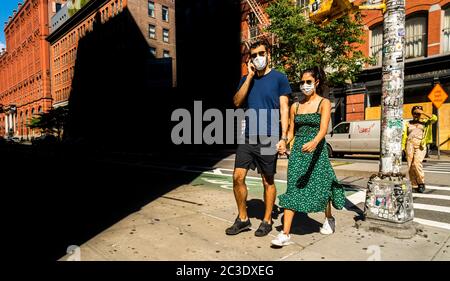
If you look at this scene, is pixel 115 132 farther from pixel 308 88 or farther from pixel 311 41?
pixel 308 88

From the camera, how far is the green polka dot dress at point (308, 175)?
365 cm

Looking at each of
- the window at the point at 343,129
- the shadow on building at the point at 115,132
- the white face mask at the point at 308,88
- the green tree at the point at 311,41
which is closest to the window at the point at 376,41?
the green tree at the point at 311,41

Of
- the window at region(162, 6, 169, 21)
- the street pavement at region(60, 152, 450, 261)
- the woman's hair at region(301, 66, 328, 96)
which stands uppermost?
the window at region(162, 6, 169, 21)

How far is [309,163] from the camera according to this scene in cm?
371

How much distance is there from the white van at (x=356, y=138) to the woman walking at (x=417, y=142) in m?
8.61

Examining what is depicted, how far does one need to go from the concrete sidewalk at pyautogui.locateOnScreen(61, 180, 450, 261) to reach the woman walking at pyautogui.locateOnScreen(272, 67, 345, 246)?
1.20 feet

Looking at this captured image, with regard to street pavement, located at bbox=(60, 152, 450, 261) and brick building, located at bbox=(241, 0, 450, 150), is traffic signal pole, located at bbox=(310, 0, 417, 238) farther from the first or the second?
brick building, located at bbox=(241, 0, 450, 150)

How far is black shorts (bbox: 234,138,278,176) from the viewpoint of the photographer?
3.91 m

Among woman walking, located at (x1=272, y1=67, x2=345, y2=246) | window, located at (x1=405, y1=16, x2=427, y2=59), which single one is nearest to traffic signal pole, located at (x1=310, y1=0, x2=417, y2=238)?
woman walking, located at (x1=272, y1=67, x2=345, y2=246)

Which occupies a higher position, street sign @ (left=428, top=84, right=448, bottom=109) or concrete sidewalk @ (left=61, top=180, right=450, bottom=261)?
street sign @ (left=428, top=84, right=448, bottom=109)

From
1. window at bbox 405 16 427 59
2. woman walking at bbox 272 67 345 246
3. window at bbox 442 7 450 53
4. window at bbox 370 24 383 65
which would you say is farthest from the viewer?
window at bbox 370 24 383 65

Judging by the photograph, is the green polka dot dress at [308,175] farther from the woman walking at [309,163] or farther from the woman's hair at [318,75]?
the woman's hair at [318,75]

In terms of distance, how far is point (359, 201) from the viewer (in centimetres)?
602
